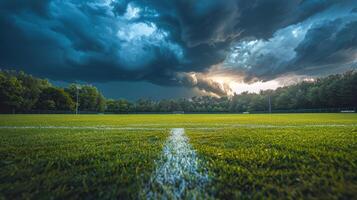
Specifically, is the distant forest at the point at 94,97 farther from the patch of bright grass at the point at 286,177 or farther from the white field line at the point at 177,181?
the patch of bright grass at the point at 286,177

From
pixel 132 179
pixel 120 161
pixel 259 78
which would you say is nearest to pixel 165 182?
pixel 132 179

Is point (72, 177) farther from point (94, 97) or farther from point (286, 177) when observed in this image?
point (94, 97)

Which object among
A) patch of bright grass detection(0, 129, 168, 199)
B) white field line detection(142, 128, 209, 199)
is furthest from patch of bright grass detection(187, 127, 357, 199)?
patch of bright grass detection(0, 129, 168, 199)

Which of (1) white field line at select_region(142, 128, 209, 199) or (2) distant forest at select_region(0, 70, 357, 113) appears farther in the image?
(2) distant forest at select_region(0, 70, 357, 113)

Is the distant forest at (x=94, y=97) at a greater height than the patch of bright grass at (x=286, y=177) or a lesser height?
greater

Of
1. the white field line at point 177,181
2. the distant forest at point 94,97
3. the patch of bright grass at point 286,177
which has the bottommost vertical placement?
the white field line at point 177,181

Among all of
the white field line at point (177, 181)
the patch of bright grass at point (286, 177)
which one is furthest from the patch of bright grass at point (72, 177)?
the patch of bright grass at point (286, 177)

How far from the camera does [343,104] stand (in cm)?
4516

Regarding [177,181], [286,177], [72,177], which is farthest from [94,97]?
[286,177]

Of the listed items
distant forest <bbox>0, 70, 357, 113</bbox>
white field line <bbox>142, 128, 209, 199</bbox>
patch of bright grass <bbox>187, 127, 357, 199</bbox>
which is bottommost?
white field line <bbox>142, 128, 209, 199</bbox>

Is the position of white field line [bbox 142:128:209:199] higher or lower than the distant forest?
lower

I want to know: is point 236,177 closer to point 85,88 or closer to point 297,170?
point 297,170

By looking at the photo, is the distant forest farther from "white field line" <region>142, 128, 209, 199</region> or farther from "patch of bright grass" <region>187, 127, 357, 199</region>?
"patch of bright grass" <region>187, 127, 357, 199</region>

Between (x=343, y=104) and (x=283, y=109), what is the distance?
56.8 ft
